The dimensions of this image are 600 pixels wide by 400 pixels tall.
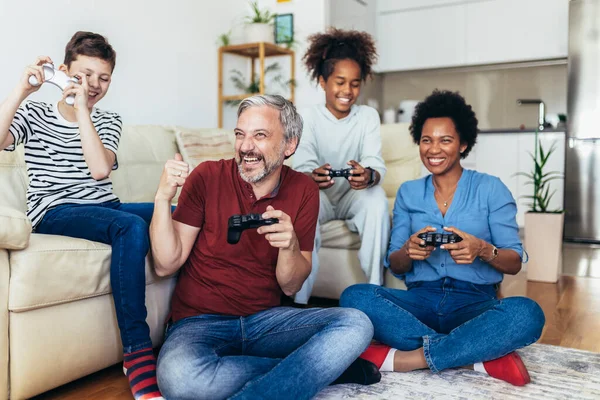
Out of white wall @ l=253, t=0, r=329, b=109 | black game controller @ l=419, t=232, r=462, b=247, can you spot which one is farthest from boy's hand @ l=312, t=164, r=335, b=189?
white wall @ l=253, t=0, r=329, b=109

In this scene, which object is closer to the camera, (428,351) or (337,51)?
(428,351)

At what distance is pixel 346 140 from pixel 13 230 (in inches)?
60.3

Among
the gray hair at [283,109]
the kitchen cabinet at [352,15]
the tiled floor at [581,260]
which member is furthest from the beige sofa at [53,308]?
the kitchen cabinet at [352,15]

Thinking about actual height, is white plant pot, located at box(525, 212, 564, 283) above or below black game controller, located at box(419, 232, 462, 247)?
below

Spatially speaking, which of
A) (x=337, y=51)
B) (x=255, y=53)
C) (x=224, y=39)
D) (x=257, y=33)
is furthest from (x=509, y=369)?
(x=255, y=53)

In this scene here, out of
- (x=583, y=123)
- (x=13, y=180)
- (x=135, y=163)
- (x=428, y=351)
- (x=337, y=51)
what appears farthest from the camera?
(x=583, y=123)

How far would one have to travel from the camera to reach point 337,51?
8.54 ft

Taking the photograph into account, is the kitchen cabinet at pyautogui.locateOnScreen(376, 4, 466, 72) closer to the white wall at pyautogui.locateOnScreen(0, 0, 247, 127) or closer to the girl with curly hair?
the white wall at pyautogui.locateOnScreen(0, 0, 247, 127)

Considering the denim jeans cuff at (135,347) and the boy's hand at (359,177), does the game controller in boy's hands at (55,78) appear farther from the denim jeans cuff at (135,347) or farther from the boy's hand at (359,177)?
the boy's hand at (359,177)

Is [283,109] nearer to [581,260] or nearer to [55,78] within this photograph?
[55,78]

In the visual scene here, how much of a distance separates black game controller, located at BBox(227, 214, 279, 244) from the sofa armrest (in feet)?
1.74

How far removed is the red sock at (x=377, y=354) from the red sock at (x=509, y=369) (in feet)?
0.98

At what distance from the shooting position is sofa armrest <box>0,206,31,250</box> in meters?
1.42

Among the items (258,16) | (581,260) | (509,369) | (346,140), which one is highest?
(258,16)
